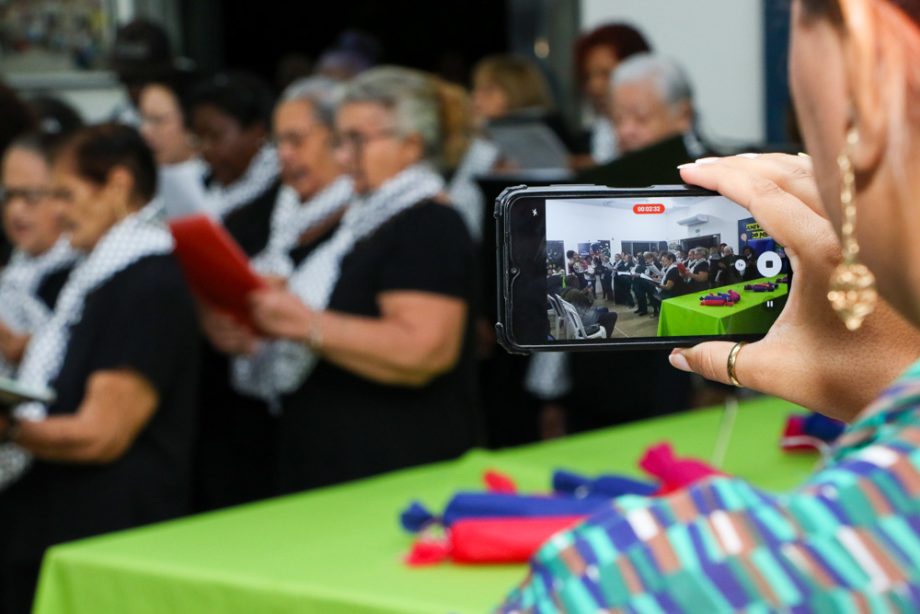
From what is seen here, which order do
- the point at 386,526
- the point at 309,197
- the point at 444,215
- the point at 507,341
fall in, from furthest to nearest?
the point at 309,197, the point at 444,215, the point at 386,526, the point at 507,341

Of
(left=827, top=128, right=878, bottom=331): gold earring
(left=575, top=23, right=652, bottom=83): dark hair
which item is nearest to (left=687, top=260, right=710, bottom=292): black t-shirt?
(left=827, top=128, right=878, bottom=331): gold earring

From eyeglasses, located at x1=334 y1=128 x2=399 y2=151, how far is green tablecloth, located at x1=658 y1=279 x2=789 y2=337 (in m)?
2.35

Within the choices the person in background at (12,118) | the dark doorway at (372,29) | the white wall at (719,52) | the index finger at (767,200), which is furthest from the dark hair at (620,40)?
the dark doorway at (372,29)

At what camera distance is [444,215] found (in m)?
3.16

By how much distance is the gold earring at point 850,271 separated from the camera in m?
0.59

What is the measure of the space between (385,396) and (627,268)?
211 centimetres

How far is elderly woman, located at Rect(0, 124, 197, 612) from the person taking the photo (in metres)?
2.86

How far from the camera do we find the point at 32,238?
3.57m


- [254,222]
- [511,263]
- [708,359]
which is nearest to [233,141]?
[254,222]

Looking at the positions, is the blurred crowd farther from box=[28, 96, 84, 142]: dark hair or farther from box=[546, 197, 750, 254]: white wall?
box=[546, 197, 750, 254]: white wall

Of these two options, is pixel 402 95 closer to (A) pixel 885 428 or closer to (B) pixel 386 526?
(B) pixel 386 526

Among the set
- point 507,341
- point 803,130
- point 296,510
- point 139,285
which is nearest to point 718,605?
point 803,130

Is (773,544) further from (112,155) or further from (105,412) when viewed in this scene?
(112,155)

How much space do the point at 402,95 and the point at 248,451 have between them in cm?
121
